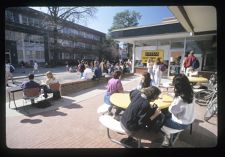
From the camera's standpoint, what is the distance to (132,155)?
1550 mm

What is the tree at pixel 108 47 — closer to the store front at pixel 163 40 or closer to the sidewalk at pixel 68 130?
the store front at pixel 163 40

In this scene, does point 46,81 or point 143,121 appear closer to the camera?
point 143,121

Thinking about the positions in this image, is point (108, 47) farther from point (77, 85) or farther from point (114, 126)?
point (114, 126)

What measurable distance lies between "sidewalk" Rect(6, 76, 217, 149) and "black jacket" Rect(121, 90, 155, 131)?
447mm

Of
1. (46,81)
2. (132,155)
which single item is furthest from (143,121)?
(46,81)

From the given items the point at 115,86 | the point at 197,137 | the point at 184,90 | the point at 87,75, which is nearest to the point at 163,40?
the point at 87,75

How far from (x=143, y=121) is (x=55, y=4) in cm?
159

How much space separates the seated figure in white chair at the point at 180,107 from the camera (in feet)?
5.87

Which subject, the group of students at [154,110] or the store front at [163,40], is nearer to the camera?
the group of students at [154,110]

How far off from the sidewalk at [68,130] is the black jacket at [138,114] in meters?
0.45

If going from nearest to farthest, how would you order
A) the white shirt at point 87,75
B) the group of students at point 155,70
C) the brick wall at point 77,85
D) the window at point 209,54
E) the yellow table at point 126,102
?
1. the window at point 209,54
2. the yellow table at point 126,102
3. the brick wall at point 77,85
4. the group of students at point 155,70
5. the white shirt at point 87,75

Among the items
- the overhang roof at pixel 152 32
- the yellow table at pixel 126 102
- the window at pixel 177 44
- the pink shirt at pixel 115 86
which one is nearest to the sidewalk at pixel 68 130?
the yellow table at pixel 126 102

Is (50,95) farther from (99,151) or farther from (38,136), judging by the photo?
(99,151)

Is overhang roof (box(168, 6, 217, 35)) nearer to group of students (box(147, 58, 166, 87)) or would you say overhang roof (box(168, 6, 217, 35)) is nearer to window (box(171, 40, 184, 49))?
group of students (box(147, 58, 166, 87))
